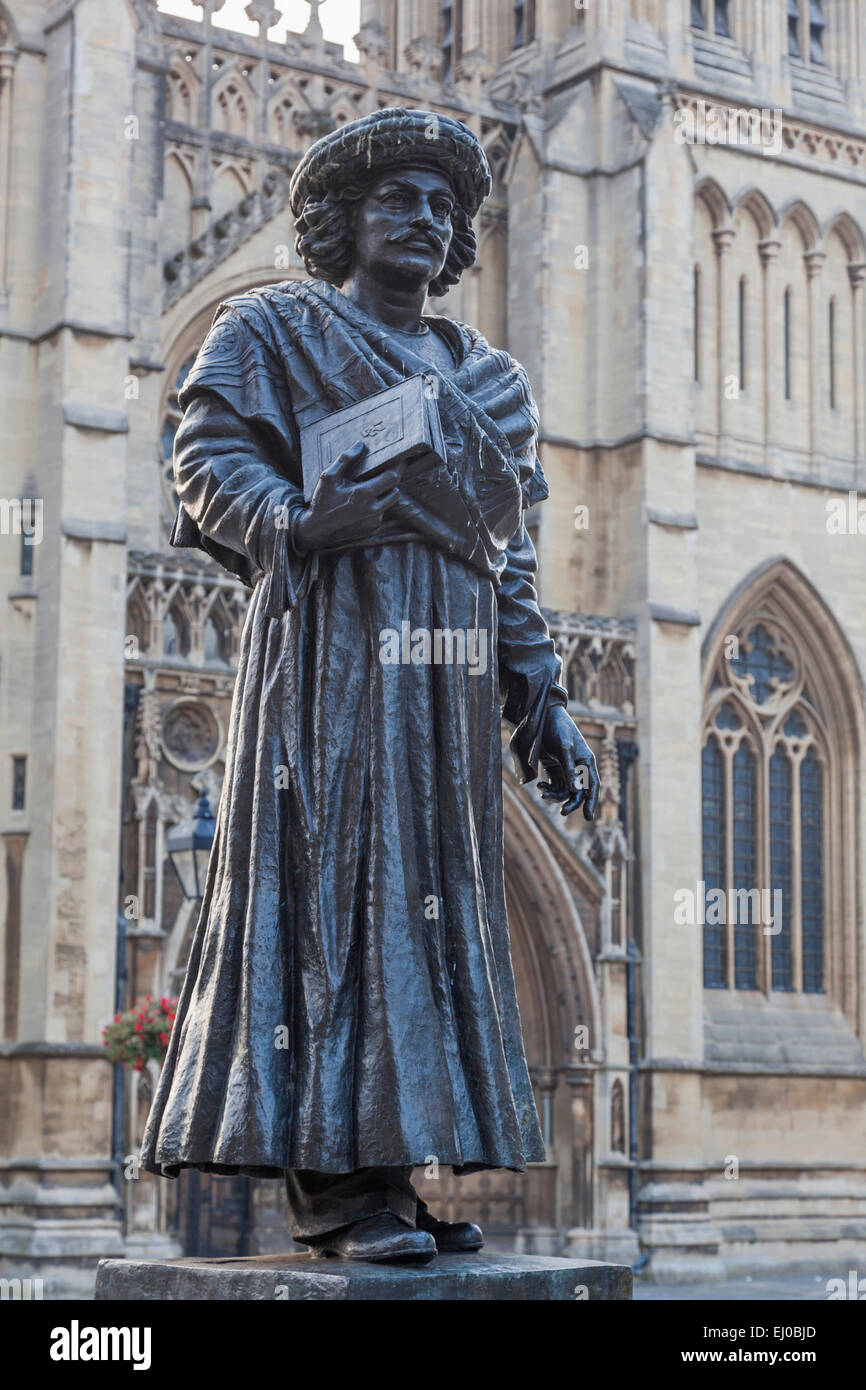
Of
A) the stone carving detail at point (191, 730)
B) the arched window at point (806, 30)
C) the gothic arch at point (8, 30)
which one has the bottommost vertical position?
the stone carving detail at point (191, 730)

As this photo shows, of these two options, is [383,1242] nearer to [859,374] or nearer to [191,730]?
[191,730]

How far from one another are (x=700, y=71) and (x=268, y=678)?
73.3 feet

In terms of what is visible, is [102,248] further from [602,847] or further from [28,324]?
[602,847]

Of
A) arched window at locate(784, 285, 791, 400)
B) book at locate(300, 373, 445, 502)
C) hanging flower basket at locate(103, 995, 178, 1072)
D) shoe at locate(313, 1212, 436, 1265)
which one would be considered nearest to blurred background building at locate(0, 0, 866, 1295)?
arched window at locate(784, 285, 791, 400)

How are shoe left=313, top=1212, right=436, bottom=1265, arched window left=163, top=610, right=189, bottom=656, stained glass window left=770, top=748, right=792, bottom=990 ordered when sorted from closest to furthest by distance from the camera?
shoe left=313, top=1212, right=436, bottom=1265 → arched window left=163, top=610, right=189, bottom=656 → stained glass window left=770, top=748, right=792, bottom=990

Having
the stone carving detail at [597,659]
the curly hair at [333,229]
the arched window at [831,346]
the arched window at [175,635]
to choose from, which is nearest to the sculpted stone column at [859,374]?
the arched window at [831,346]

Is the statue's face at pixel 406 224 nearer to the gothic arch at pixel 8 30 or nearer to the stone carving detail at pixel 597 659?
the gothic arch at pixel 8 30

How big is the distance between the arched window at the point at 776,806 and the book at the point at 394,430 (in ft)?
65.0

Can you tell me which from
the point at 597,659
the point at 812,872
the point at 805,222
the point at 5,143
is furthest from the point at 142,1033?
the point at 805,222

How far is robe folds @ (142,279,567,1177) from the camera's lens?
11.1ft

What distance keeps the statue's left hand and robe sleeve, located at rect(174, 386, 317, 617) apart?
1.90ft

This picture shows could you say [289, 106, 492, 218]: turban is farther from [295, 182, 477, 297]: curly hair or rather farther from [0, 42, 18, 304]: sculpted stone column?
[0, 42, 18, 304]: sculpted stone column

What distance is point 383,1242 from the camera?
330 cm

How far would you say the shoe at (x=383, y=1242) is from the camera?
129 inches
